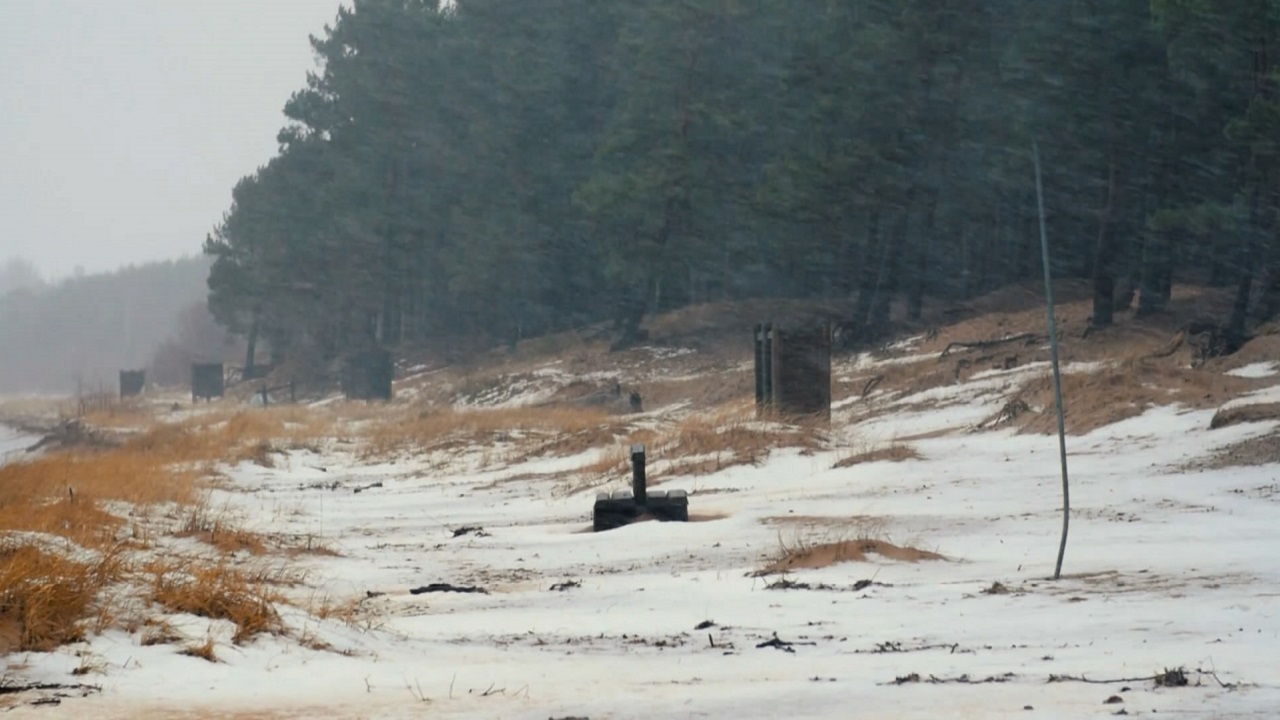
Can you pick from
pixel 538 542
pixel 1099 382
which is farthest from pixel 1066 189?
pixel 538 542

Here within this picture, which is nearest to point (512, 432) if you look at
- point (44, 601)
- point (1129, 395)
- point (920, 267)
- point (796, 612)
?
point (1129, 395)

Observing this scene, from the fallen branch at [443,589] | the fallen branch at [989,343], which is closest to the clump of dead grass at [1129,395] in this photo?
the fallen branch at [989,343]

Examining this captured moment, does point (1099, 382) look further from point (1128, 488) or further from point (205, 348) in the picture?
point (205, 348)

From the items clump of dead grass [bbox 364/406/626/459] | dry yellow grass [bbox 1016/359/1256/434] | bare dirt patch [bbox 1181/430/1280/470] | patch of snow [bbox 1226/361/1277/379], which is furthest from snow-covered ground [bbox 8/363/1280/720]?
clump of dead grass [bbox 364/406/626/459]

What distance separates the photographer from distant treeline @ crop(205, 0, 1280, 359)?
32.2 meters

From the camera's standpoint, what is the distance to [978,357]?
1197 inches

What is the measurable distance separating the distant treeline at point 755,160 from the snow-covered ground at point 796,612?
45.6 feet

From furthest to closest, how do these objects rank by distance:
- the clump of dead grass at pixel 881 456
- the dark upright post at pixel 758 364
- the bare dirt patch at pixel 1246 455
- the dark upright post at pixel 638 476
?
1. the dark upright post at pixel 758 364
2. the clump of dead grass at pixel 881 456
3. the bare dirt patch at pixel 1246 455
4. the dark upright post at pixel 638 476

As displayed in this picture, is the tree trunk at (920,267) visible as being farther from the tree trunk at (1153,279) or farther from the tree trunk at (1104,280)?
the tree trunk at (1104,280)

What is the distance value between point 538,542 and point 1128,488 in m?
5.43

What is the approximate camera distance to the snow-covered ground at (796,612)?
591 cm

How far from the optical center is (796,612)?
28.1ft

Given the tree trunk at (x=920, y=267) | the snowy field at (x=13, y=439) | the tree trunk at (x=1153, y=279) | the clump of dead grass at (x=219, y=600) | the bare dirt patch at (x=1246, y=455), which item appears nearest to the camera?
the clump of dead grass at (x=219, y=600)

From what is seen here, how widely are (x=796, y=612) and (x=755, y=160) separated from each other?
44735 millimetres
